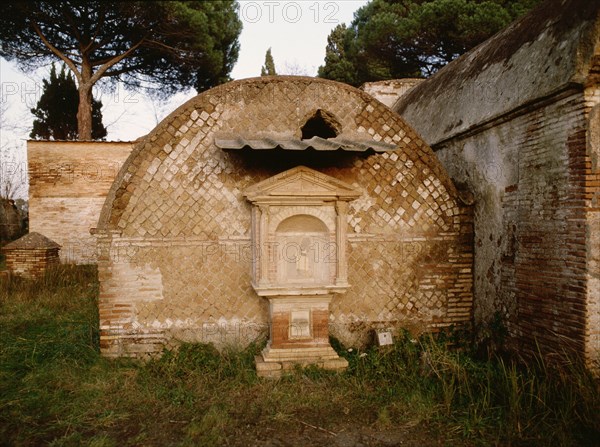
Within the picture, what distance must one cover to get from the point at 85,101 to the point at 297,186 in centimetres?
1505

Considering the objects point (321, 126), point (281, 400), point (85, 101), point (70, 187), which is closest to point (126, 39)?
point (85, 101)

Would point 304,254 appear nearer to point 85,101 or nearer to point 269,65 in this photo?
point 85,101

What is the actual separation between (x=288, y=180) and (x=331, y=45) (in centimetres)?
2197

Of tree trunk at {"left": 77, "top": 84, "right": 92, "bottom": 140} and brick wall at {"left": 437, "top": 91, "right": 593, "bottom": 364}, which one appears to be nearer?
brick wall at {"left": 437, "top": 91, "right": 593, "bottom": 364}

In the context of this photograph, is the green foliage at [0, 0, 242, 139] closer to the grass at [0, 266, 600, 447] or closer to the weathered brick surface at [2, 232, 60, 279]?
the weathered brick surface at [2, 232, 60, 279]

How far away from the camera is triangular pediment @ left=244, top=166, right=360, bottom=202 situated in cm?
533

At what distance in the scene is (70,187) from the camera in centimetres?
1541

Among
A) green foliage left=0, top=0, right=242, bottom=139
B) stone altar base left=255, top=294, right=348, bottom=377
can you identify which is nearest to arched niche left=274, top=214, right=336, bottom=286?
stone altar base left=255, top=294, right=348, bottom=377

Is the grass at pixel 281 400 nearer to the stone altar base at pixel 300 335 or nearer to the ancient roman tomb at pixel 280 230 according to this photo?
the stone altar base at pixel 300 335

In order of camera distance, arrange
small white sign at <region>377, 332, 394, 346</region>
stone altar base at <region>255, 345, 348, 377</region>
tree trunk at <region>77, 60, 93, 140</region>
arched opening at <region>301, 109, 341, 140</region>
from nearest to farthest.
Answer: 1. stone altar base at <region>255, 345, 348, 377</region>
2. small white sign at <region>377, 332, 394, 346</region>
3. arched opening at <region>301, 109, 341, 140</region>
4. tree trunk at <region>77, 60, 93, 140</region>

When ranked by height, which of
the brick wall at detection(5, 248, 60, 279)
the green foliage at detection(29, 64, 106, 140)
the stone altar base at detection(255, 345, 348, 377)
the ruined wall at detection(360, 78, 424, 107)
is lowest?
the stone altar base at detection(255, 345, 348, 377)

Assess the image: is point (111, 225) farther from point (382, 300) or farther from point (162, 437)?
point (382, 300)

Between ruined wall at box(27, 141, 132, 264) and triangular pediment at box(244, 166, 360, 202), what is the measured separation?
11.9 m

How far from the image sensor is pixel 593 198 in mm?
4477
